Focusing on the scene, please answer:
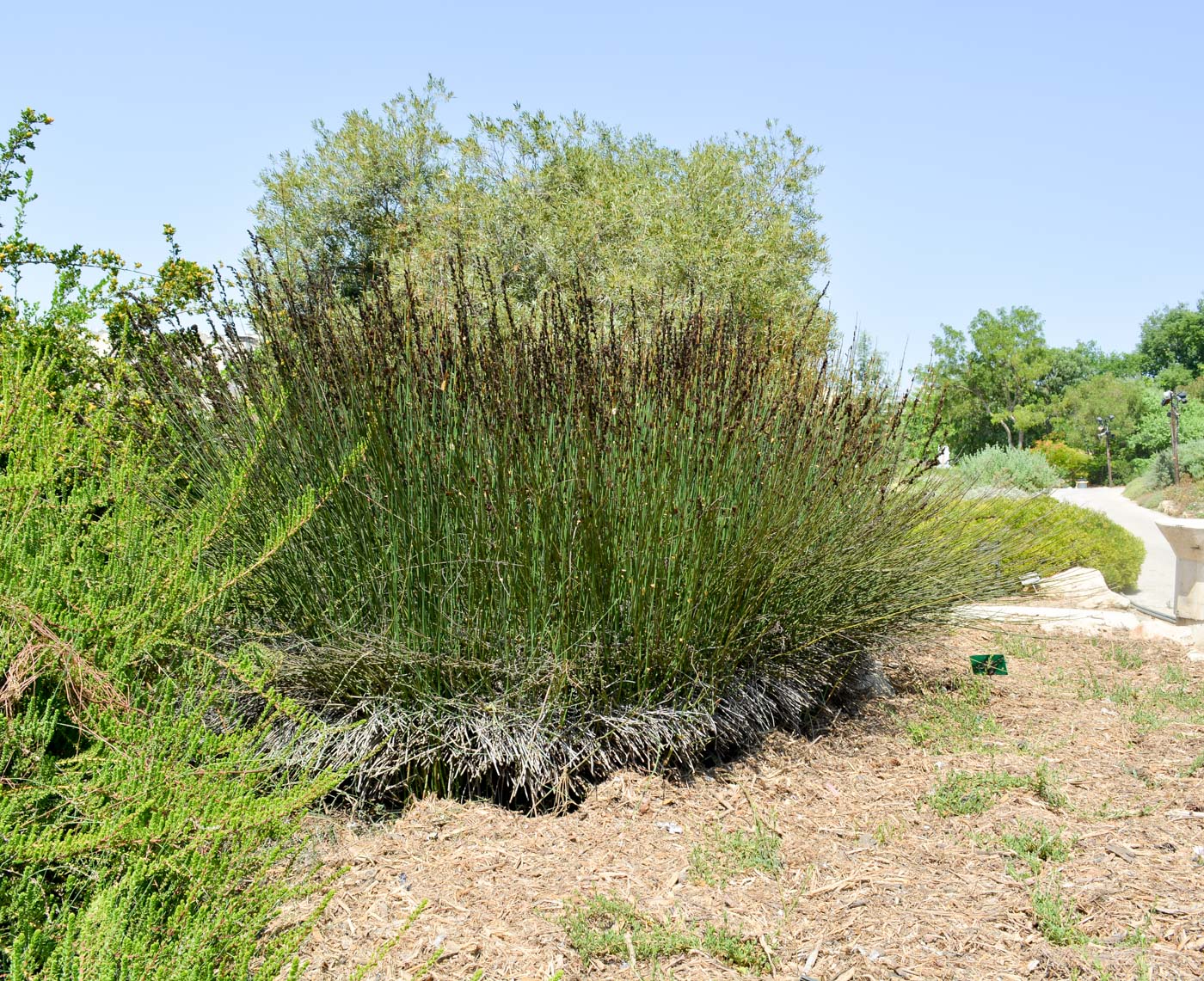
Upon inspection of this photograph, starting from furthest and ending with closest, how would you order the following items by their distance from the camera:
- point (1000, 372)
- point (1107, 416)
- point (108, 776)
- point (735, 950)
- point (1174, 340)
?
point (1174, 340), point (1000, 372), point (1107, 416), point (735, 950), point (108, 776)

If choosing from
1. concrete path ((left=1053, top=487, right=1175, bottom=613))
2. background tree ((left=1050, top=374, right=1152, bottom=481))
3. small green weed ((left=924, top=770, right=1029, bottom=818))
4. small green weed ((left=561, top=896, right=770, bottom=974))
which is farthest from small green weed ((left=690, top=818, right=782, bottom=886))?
background tree ((left=1050, top=374, right=1152, bottom=481))

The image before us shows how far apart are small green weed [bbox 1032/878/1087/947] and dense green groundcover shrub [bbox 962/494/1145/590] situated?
2161 millimetres

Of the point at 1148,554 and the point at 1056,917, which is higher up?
the point at 1148,554

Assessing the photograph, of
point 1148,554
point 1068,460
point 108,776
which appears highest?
point 1068,460

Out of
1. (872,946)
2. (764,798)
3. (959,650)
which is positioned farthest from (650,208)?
(872,946)

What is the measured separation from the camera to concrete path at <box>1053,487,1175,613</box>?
9898 mm

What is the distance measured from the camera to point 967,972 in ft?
7.22

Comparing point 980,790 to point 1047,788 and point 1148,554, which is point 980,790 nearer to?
point 1047,788

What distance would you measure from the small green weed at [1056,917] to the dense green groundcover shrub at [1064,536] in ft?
7.09

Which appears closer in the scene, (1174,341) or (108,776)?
(108,776)

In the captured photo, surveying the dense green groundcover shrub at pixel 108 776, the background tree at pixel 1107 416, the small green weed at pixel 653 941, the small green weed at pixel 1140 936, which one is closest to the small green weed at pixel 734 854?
the small green weed at pixel 653 941

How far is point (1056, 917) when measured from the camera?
7.88ft

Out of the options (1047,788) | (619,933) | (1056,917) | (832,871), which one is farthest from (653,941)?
(1047,788)

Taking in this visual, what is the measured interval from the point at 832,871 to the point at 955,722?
1.66 metres
